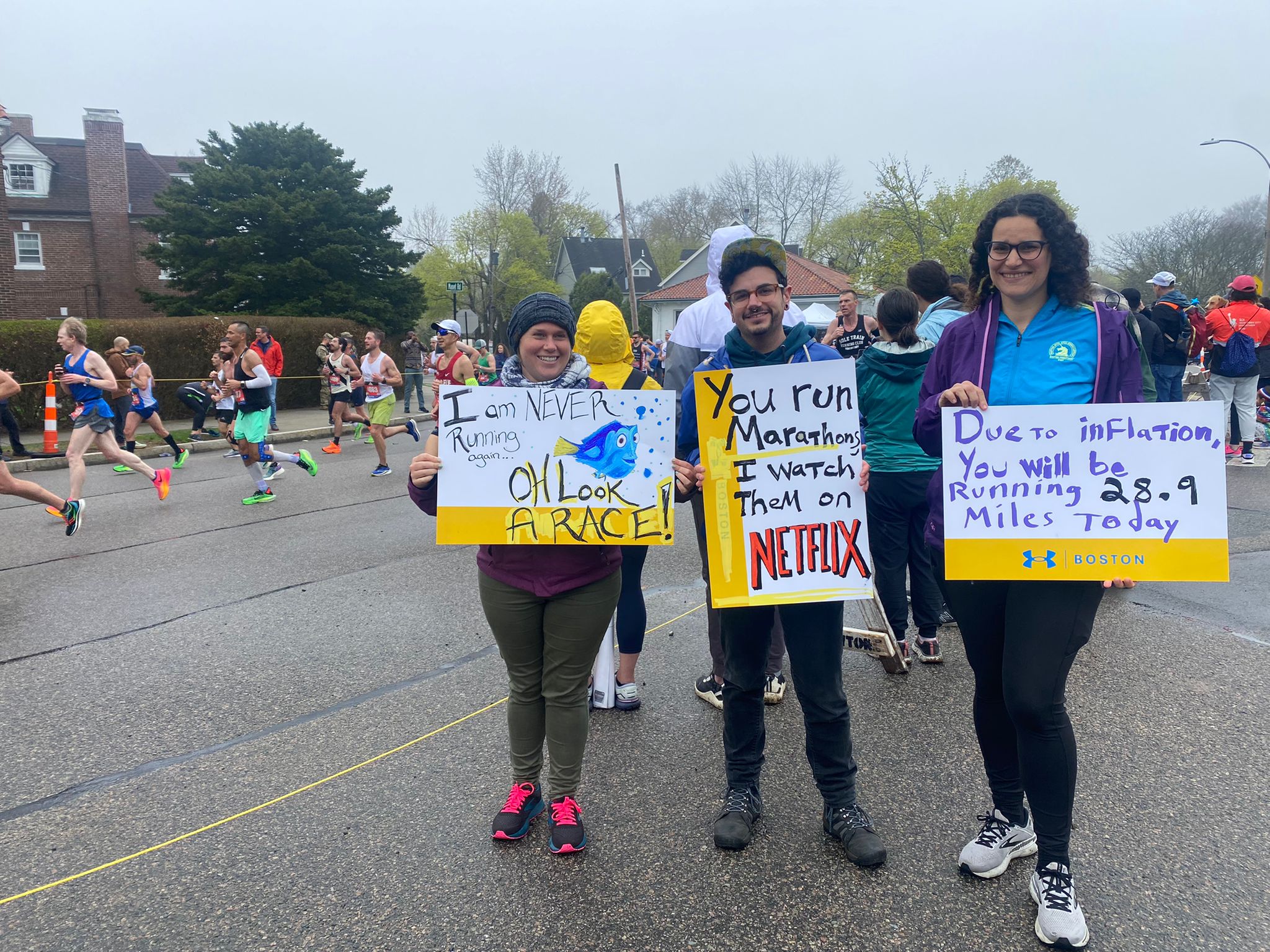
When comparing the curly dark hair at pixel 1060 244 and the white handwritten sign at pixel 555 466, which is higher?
the curly dark hair at pixel 1060 244

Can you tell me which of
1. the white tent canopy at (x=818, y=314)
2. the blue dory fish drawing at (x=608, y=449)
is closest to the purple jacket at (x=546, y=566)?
the blue dory fish drawing at (x=608, y=449)

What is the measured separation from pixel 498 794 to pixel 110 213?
43.4 meters

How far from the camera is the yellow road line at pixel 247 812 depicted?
2.82 m

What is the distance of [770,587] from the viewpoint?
2.83 m

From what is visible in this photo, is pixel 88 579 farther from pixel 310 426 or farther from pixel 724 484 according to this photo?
pixel 310 426

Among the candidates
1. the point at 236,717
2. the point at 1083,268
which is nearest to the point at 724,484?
the point at 1083,268

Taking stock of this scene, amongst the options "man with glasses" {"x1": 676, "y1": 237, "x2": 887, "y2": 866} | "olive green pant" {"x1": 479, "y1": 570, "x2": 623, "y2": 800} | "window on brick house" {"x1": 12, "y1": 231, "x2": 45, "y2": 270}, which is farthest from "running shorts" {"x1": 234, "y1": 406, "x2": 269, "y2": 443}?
"window on brick house" {"x1": 12, "y1": 231, "x2": 45, "y2": 270}

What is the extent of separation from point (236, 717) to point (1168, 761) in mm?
4082

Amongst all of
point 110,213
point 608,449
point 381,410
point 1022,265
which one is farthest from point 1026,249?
point 110,213

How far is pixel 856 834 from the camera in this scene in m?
2.84

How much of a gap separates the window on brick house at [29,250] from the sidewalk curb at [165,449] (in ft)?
Result: 90.6

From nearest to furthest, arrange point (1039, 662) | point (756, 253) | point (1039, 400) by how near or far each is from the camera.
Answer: point (1039, 662) < point (1039, 400) < point (756, 253)

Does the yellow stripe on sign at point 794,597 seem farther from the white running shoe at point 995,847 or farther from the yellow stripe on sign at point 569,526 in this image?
the white running shoe at point 995,847

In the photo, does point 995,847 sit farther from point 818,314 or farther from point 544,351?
point 818,314
